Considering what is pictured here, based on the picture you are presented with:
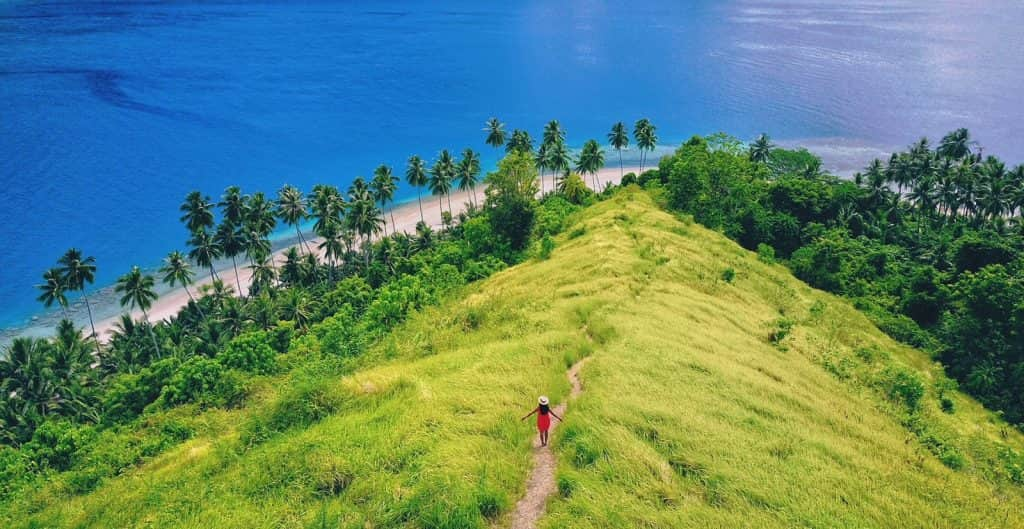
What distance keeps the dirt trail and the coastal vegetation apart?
55 centimetres

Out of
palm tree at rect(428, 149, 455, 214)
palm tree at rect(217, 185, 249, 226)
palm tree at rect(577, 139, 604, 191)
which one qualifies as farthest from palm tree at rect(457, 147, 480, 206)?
palm tree at rect(217, 185, 249, 226)

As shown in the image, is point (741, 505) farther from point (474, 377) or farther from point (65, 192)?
point (65, 192)

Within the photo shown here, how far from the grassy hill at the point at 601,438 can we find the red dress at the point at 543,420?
114cm

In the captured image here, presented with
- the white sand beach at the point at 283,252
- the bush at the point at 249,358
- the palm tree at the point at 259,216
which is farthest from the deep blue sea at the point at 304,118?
the bush at the point at 249,358

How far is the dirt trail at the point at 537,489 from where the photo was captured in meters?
20.0

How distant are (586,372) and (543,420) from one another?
646 centimetres

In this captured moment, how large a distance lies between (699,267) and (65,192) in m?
126

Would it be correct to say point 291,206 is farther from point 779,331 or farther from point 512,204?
point 779,331

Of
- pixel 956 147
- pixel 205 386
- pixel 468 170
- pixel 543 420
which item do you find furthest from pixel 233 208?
pixel 956 147

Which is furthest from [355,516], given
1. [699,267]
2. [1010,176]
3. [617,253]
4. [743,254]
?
[1010,176]

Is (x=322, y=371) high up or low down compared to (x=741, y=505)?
down

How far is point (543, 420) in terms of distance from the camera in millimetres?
22547

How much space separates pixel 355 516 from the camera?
20.5 meters

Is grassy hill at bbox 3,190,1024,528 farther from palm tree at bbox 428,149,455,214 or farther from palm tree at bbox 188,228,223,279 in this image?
palm tree at bbox 428,149,455,214
